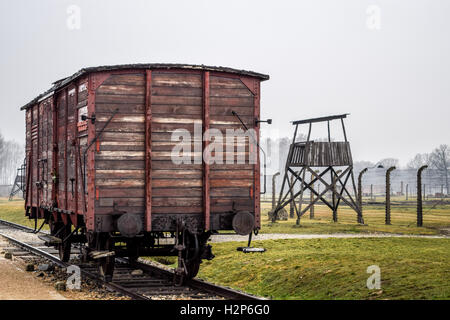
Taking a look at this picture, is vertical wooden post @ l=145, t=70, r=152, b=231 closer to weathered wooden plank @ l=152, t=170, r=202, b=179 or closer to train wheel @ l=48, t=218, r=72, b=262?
weathered wooden plank @ l=152, t=170, r=202, b=179

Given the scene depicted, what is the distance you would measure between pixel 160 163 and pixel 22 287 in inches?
149

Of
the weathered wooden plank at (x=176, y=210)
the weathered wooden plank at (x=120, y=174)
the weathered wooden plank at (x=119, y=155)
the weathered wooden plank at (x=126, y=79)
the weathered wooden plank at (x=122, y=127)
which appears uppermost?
the weathered wooden plank at (x=126, y=79)

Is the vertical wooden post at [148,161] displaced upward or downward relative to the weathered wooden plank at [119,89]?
downward

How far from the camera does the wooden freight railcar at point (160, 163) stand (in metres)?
11.7

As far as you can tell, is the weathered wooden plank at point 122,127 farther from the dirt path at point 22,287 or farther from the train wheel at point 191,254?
the dirt path at point 22,287

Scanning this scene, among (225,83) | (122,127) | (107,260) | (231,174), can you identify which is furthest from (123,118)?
(107,260)

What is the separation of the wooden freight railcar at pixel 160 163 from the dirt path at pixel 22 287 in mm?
1137

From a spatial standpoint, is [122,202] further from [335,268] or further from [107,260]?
[335,268]

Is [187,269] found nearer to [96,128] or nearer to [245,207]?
[245,207]

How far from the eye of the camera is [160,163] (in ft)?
39.0

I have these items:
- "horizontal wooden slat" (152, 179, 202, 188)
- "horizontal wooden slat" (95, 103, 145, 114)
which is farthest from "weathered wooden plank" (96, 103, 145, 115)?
"horizontal wooden slat" (152, 179, 202, 188)

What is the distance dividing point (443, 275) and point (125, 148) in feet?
21.0

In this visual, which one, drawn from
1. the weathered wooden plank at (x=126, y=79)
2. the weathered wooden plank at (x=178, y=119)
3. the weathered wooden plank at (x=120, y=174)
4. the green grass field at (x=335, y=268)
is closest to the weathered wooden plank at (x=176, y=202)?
the weathered wooden plank at (x=120, y=174)
